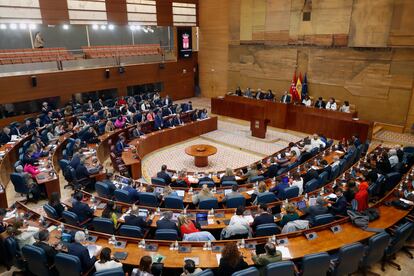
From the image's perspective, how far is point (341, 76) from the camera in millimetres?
16766

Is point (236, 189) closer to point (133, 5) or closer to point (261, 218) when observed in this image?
point (261, 218)

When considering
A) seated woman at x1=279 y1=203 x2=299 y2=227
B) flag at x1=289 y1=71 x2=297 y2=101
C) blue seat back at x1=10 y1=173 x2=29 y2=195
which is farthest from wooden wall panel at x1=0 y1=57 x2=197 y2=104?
seated woman at x1=279 y1=203 x2=299 y2=227

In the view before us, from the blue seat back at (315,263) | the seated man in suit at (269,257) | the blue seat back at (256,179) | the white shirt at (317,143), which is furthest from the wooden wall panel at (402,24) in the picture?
the seated man in suit at (269,257)

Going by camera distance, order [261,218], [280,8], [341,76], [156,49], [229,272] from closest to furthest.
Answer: [229,272], [261,218], [341,76], [280,8], [156,49]

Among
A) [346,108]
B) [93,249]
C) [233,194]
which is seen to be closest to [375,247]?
[233,194]

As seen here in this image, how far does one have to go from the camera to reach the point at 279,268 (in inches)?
189

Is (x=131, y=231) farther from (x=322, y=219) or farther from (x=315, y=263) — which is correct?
(x=322, y=219)

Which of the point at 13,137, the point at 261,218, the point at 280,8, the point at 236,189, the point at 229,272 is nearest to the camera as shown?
the point at 229,272

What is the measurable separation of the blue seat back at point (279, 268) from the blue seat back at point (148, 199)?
3714 millimetres

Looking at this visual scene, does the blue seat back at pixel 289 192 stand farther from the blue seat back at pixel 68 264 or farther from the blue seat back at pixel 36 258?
the blue seat back at pixel 36 258

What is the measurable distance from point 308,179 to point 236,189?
90.5 inches

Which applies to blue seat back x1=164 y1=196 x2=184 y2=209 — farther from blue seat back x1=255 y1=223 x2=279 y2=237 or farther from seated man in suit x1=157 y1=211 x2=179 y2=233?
blue seat back x1=255 y1=223 x2=279 y2=237

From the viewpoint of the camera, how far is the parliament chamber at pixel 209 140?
19.0 ft

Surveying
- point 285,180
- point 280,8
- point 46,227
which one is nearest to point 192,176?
point 285,180
